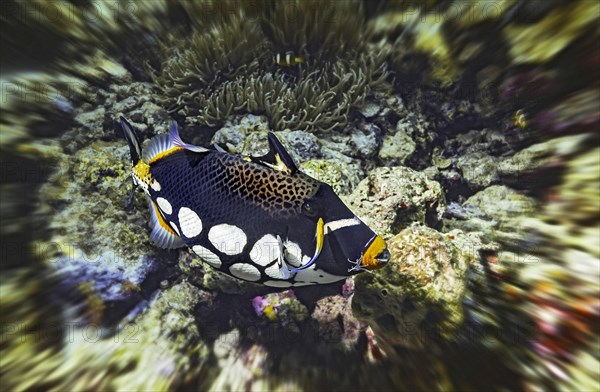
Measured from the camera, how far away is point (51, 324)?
1.97 meters

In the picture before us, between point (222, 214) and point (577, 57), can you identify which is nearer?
point (222, 214)

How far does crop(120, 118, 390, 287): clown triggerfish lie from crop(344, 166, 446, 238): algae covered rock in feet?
2.00

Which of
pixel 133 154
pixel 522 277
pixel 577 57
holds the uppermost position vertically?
pixel 133 154

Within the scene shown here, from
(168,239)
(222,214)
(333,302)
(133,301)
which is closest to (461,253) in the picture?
A: (333,302)

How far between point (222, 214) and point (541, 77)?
2337 mm

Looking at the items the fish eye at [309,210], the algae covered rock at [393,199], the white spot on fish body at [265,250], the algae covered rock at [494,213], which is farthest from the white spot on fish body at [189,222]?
the algae covered rock at [494,213]

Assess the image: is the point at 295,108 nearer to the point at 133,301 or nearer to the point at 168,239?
the point at 168,239

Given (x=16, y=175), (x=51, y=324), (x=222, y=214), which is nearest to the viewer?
(x=222, y=214)

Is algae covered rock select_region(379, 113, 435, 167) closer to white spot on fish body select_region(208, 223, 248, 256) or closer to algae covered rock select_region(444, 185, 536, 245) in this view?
algae covered rock select_region(444, 185, 536, 245)

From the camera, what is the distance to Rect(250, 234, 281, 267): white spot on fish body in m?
1.50

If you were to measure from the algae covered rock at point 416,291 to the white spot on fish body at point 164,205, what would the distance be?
44.3 inches

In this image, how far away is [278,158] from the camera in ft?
5.09

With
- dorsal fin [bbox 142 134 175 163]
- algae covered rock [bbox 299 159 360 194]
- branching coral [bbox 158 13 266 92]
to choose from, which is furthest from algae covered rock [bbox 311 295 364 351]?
branching coral [bbox 158 13 266 92]

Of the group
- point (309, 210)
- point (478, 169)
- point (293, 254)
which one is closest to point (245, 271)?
point (293, 254)
